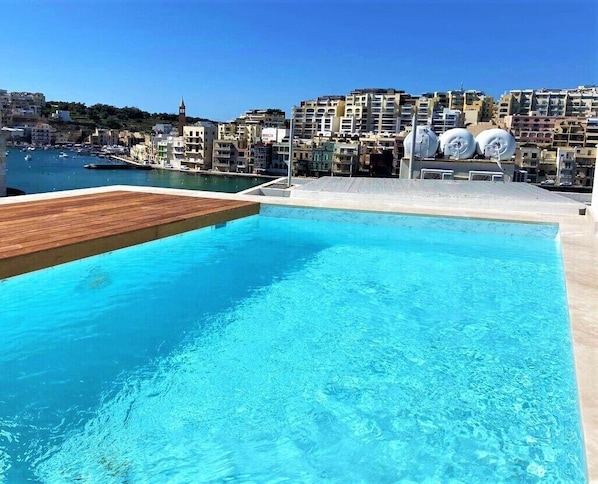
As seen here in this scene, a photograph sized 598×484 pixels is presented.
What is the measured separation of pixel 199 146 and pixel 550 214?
63.3m

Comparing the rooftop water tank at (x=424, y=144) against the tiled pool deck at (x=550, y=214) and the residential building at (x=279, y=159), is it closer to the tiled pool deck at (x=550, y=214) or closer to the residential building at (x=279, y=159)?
the tiled pool deck at (x=550, y=214)

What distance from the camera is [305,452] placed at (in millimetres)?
2330

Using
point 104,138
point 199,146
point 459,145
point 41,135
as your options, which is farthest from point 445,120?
point 41,135

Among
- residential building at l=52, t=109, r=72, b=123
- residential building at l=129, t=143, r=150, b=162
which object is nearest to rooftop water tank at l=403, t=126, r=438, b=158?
residential building at l=129, t=143, r=150, b=162

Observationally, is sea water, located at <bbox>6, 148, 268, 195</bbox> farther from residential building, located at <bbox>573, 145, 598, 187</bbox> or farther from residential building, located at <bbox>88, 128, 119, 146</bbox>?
residential building, located at <bbox>573, 145, 598, 187</bbox>

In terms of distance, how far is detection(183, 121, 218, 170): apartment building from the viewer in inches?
2660

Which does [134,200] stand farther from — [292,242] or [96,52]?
[96,52]

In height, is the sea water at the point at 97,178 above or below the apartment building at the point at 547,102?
below

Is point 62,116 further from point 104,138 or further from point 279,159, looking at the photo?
point 279,159

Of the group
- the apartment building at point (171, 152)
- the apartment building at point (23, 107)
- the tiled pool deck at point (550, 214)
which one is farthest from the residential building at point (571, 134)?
the apartment building at point (23, 107)

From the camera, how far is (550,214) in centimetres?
827

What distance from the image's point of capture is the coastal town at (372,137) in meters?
47.9

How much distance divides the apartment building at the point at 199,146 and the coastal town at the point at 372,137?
130 millimetres

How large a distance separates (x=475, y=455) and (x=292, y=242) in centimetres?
471
